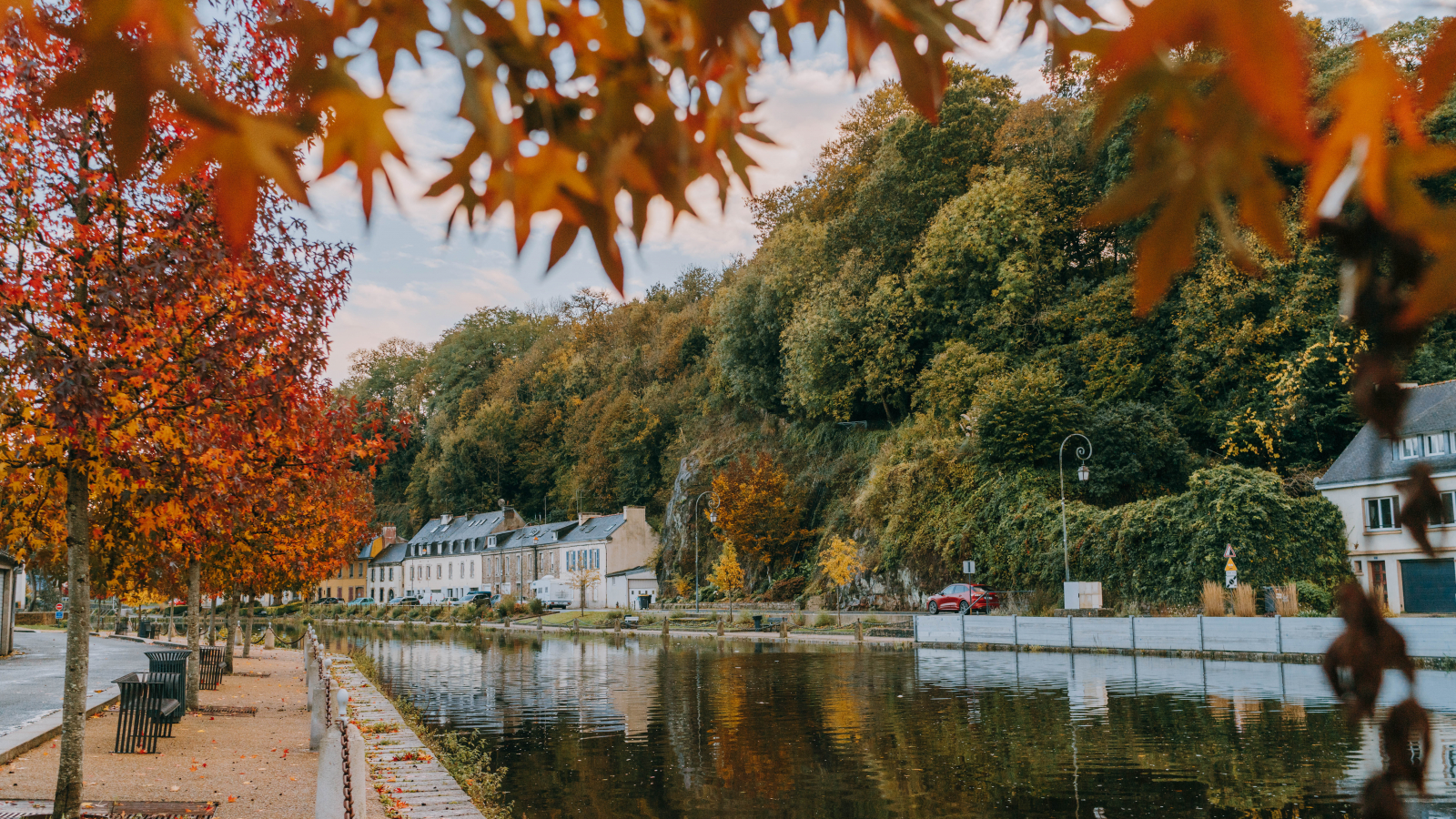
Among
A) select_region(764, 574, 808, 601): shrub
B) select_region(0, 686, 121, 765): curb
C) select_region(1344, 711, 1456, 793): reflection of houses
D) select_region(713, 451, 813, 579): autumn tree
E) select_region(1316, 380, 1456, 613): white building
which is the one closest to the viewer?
select_region(1344, 711, 1456, 793): reflection of houses

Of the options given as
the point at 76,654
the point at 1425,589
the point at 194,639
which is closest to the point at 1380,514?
the point at 1425,589

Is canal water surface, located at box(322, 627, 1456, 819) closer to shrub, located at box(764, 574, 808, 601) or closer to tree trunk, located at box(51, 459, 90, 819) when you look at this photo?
tree trunk, located at box(51, 459, 90, 819)

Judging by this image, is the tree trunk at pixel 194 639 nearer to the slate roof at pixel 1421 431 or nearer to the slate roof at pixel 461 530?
the slate roof at pixel 1421 431

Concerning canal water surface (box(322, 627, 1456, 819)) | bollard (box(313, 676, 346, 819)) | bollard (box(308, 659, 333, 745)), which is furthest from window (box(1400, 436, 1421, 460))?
bollard (box(313, 676, 346, 819))

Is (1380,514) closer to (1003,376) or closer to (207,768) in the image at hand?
(1003,376)

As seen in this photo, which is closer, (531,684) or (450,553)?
(531,684)

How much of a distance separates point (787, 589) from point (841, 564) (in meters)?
9.56

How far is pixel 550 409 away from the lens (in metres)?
96.7

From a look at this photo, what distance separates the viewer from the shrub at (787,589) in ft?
180

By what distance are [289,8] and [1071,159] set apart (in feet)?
156

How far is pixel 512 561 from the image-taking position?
3406 inches

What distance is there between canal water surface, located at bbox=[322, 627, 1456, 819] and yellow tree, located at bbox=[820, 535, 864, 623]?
737 inches

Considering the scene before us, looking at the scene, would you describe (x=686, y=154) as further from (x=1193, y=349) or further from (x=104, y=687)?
(x=1193, y=349)

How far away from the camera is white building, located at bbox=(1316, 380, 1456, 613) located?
3397 centimetres
